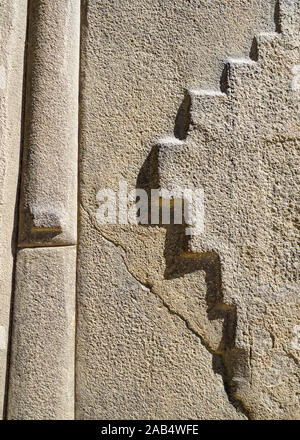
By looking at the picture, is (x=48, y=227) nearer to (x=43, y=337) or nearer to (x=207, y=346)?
(x=43, y=337)

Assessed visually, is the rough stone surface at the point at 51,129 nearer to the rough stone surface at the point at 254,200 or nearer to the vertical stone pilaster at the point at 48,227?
the vertical stone pilaster at the point at 48,227

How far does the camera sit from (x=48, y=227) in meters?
1.04

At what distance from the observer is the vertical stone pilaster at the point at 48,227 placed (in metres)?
1.02

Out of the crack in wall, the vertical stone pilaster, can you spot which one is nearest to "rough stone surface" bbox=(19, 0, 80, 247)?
the vertical stone pilaster

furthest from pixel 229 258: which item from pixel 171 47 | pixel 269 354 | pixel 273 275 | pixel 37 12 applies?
pixel 37 12

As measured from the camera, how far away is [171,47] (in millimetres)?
1106

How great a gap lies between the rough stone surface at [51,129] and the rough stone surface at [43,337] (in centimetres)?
6

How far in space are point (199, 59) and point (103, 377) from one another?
81 centimetres

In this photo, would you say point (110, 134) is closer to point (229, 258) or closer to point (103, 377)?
point (229, 258)

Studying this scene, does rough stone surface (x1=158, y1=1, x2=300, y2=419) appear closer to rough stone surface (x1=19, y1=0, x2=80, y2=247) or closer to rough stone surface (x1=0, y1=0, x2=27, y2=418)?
rough stone surface (x1=19, y1=0, x2=80, y2=247)

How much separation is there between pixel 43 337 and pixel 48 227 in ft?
0.84

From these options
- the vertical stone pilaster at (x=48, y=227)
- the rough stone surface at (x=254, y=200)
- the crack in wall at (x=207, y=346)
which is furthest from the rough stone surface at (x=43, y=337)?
the rough stone surface at (x=254, y=200)

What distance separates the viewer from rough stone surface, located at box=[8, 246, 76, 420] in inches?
40.1
